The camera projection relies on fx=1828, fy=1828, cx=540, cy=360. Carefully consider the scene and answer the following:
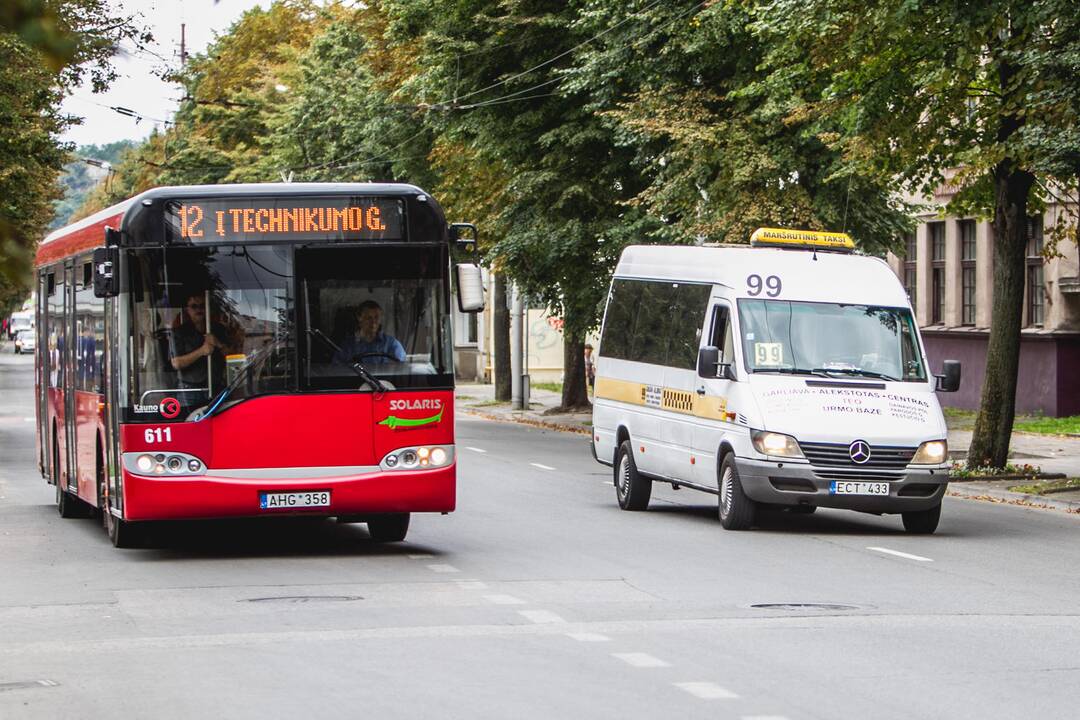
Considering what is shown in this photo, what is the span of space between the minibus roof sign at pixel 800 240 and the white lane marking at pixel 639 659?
9633mm

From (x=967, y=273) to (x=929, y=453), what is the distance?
2648 cm

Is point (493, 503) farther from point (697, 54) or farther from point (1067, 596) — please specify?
point (697, 54)

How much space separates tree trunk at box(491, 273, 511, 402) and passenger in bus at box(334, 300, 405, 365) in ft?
115

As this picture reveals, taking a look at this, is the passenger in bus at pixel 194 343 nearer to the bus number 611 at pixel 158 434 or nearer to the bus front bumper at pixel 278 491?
the bus number 611 at pixel 158 434

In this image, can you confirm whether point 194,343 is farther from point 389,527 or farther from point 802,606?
point 802,606

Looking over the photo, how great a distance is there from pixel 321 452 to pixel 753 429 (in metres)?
4.35

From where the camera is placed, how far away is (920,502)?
16.3m

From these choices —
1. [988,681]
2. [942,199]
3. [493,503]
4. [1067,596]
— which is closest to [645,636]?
[988,681]

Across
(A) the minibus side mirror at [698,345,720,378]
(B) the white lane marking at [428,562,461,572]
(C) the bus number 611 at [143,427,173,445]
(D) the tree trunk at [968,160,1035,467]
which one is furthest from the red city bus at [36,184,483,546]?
(D) the tree trunk at [968,160,1035,467]

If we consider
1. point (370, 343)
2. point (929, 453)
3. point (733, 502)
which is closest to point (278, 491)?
point (370, 343)

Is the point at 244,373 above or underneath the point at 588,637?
above

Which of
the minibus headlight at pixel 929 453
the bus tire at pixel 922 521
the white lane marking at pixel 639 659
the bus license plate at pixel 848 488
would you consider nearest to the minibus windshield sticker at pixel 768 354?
the bus license plate at pixel 848 488

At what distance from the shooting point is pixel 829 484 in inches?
631

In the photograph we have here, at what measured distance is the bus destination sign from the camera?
13.7 meters
